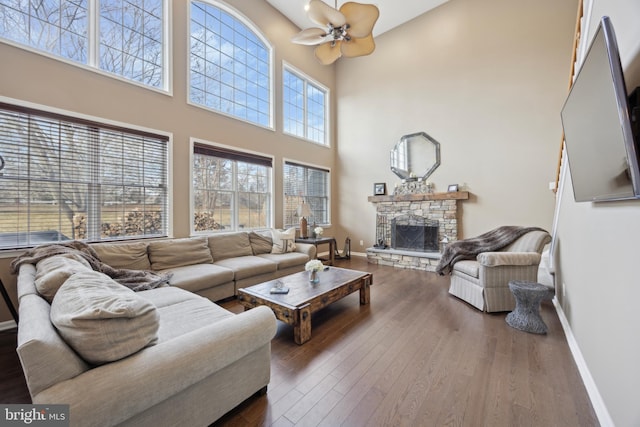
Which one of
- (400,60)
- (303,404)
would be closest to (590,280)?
(303,404)

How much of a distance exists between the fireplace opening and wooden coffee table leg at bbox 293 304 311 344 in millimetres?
3751

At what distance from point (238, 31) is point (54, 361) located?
550 centimetres

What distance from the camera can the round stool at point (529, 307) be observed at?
7.93 feet

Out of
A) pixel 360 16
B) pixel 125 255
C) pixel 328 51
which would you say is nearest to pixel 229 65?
pixel 328 51

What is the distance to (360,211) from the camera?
6.36 meters

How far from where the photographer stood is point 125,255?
2979mm

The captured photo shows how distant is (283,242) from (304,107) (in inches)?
138

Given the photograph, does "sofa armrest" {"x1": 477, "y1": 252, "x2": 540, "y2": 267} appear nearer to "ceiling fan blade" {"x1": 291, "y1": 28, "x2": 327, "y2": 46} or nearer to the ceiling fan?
the ceiling fan

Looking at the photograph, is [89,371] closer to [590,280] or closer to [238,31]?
[590,280]

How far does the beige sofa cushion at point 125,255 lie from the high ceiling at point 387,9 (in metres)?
5.31

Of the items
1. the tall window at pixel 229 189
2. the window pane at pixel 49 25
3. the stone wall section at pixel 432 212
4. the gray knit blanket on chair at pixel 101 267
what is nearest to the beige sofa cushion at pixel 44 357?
the gray knit blanket on chair at pixel 101 267

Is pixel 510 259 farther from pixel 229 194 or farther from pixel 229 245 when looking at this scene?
pixel 229 194

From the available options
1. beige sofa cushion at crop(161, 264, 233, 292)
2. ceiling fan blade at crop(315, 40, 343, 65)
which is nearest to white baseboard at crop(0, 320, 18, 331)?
beige sofa cushion at crop(161, 264, 233, 292)

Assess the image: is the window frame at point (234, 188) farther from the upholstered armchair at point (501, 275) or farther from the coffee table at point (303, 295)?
the upholstered armchair at point (501, 275)
